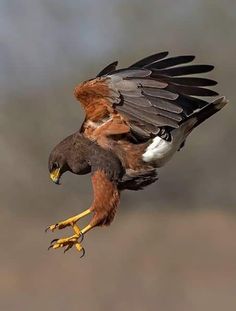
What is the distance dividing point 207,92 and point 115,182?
3.67 ft

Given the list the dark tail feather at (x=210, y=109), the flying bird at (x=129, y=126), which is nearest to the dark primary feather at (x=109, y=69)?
the flying bird at (x=129, y=126)

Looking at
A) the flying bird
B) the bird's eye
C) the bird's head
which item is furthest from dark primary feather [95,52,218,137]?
the bird's eye

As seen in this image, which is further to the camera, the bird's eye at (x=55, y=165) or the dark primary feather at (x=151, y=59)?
the dark primary feather at (x=151, y=59)

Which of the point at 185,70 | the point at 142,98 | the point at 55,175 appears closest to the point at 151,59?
the point at 185,70

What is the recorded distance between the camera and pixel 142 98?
8703 millimetres

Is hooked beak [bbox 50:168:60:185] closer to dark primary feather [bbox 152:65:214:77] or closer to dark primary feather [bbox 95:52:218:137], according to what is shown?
dark primary feather [bbox 95:52:218:137]

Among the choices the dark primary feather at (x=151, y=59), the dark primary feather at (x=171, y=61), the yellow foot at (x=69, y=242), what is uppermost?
the dark primary feather at (x=151, y=59)

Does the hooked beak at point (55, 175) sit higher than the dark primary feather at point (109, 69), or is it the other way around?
the dark primary feather at point (109, 69)

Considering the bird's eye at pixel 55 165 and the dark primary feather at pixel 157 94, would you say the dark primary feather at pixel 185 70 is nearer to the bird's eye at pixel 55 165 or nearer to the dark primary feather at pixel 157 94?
the dark primary feather at pixel 157 94

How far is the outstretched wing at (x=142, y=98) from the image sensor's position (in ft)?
28.5

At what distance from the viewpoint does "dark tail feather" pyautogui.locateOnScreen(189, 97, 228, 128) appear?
8.96 metres

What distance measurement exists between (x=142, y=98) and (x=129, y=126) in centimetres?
36

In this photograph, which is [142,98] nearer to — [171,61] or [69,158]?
[171,61]

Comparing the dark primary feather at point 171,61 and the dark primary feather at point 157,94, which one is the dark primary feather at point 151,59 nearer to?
the dark primary feather at point 171,61
